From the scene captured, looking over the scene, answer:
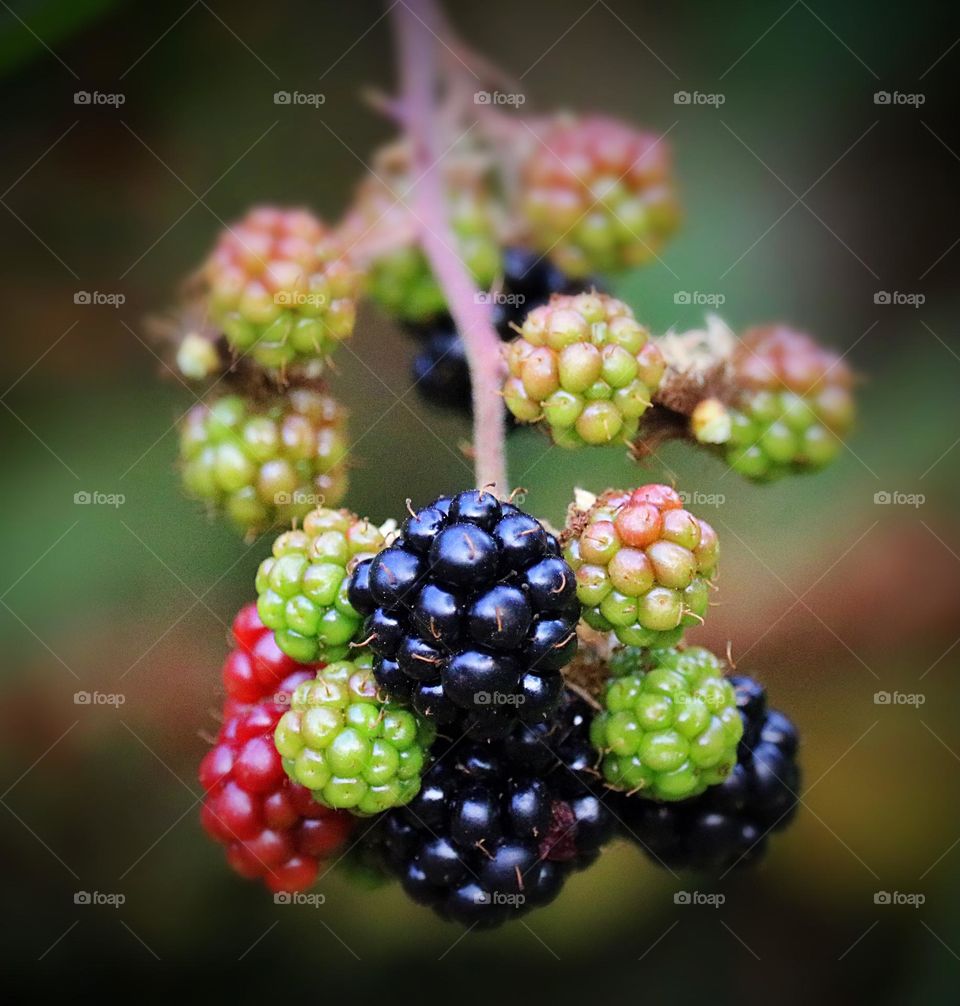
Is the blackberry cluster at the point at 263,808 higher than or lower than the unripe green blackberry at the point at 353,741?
lower

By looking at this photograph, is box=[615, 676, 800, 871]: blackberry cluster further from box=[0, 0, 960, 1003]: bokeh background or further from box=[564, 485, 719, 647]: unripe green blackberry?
box=[564, 485, 719, 647]: unripe green blackberry

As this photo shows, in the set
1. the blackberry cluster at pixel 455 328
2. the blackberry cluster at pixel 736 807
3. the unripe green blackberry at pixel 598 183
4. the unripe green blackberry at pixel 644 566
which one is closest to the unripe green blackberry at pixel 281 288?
the blackberry cluster at pixel 455 328

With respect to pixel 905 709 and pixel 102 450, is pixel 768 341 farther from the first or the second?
pixel 102 450

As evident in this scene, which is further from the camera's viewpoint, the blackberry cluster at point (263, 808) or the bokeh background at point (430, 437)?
the bokeh background at point (430, 437)

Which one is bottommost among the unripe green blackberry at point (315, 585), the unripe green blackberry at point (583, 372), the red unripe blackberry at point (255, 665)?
the red unripe blackberry at point (255, 665)

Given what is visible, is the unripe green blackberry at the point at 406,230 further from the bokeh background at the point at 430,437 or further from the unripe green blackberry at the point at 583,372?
the unripe green blackberry at the point at 583,372

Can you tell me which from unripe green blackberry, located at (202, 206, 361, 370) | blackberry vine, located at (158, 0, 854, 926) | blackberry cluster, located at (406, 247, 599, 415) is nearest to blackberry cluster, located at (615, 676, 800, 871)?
blackberry vine, located at (158, 0, 854, 926)

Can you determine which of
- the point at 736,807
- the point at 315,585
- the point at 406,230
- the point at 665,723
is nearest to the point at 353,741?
the point at 315,585

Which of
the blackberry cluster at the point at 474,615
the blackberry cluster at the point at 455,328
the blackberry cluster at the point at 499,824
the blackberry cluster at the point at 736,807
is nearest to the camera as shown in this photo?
the blackberry cluster at the point at 474,615
